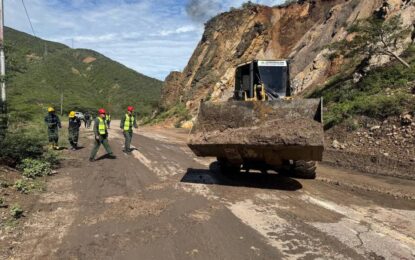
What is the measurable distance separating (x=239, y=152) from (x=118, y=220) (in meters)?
3.35

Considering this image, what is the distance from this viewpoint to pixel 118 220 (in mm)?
6383

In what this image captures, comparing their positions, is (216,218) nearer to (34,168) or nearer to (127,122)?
(34,168)

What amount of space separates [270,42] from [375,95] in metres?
25.7

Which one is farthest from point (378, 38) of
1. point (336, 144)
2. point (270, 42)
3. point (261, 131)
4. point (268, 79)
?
point (270, 42)

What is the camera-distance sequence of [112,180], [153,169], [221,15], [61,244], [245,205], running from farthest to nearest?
[221,15] < [153,169] < [112,180] < [245,205] < [61,244]

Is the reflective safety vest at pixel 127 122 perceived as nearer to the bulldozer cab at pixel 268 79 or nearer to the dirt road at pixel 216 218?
the dirt road at pixel 216 218

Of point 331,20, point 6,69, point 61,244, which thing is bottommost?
point 61,244

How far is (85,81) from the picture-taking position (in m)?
137

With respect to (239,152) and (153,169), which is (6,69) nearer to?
(153,169)

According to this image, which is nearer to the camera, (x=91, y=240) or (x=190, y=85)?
(x=91, y=240)

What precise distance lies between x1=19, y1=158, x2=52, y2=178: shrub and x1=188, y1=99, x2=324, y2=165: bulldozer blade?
4.02m

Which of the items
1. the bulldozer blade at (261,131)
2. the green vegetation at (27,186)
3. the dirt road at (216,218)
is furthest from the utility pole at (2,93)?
the bulldozer blade at (261,131)

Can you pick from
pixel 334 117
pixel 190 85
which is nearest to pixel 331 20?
pixel 334 117

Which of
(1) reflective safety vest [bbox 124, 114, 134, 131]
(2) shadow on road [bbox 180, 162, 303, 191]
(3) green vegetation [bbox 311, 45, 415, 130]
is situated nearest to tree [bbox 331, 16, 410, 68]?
(3) green vegetation [bbox 311, 45, 415, 130]
